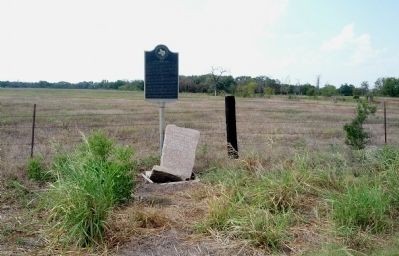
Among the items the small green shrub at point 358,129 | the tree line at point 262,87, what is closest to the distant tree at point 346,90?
the tree line at point 262,87

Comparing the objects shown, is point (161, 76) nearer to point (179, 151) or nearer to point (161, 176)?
point (179, 151)

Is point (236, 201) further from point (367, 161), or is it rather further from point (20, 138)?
point (20, 138)

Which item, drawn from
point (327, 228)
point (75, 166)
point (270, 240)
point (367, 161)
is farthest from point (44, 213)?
point (367, 161)

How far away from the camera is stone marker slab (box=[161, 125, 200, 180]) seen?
788cm

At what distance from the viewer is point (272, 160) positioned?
789 cm

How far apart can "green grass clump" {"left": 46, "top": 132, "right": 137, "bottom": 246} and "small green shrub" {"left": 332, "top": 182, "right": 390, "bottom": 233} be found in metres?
2.48

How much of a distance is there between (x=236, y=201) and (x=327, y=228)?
1119 mm

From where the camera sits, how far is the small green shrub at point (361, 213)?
495cm

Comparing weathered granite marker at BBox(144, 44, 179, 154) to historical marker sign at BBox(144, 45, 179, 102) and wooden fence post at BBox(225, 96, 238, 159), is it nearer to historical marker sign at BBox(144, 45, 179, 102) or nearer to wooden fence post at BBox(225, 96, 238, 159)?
historical marker sign at BBox(144, 45, 179, 102)

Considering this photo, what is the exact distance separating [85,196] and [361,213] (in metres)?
2.94

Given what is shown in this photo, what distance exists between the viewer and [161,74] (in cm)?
897

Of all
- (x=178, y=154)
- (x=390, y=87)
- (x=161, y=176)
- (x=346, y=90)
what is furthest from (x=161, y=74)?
(x=346, y=90)

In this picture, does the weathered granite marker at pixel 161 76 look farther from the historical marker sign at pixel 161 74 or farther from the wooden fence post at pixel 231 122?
the wooden fence post at pixel 231 122

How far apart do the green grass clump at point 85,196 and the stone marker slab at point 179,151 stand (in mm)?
2067
